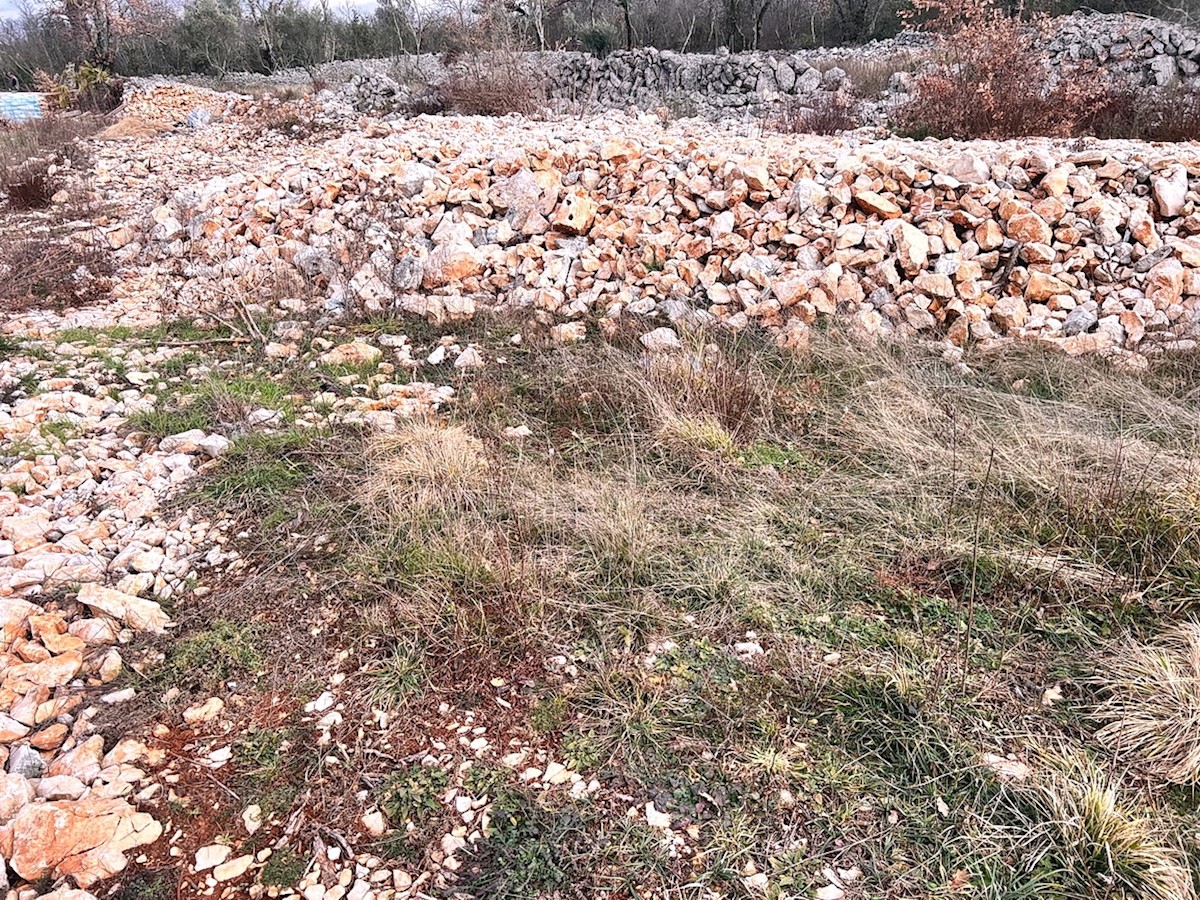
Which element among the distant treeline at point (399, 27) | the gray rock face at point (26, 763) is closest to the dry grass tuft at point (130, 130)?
the distant treeline at point (399, 27)

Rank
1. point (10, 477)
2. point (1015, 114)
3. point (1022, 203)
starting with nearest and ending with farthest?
point (10, 477)
point (1022, 203)
point (1015, 114)

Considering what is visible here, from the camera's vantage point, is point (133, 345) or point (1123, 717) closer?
point (1123, 717)

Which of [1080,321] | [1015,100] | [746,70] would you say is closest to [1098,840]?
[1080,321]

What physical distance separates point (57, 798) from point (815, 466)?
302cm

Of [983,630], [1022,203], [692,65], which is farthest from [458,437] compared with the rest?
[692,65]

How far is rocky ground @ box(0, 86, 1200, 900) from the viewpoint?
193cm

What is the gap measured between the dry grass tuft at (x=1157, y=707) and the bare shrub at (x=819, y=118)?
26.9ft

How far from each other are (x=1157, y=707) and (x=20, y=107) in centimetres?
2233

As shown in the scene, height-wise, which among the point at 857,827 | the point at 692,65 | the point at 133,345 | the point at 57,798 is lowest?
the point at 857,827

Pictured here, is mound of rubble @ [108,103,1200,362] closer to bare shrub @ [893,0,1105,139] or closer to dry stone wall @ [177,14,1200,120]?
bare shrub @ [893,0,1105,139]

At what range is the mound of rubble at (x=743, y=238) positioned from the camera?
475 centimetres

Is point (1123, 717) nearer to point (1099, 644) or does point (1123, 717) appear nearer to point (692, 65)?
point (1099, 644)

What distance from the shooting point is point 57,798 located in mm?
2025

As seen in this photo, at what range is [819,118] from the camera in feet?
31.7
